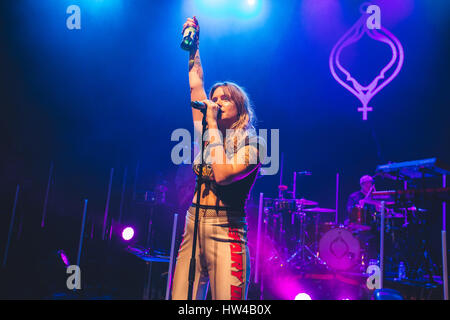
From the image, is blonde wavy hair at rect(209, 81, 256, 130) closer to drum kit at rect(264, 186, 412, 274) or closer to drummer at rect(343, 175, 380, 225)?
drum kit at rect(264, 186, 412, 274)

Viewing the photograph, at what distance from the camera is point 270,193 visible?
820cm

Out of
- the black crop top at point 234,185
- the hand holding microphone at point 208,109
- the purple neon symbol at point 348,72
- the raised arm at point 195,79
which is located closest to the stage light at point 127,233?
the raised arm at point 195,79

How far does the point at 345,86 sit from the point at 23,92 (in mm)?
5663

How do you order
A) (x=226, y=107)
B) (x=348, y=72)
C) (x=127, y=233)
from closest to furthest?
1. (x=226, y=107)
2. (x=127, y=233)
3. (x=348, y=72)

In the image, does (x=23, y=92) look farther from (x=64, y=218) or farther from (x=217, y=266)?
(x=217, y=266)

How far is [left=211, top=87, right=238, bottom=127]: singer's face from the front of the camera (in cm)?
188

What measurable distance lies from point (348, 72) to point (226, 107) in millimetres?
5321

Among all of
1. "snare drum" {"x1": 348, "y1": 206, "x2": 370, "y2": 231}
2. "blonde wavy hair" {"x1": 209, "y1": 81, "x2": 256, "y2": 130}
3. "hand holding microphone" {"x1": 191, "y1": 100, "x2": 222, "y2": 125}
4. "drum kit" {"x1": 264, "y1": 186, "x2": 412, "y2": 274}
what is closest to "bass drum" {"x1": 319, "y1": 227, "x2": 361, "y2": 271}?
"drum kit" {"x1": 264, "y1": 186, "x2": 412, "y2": 274}

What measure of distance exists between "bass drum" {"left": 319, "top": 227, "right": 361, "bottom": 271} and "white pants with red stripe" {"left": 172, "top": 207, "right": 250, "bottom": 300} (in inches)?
178

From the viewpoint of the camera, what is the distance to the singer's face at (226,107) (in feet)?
6.15

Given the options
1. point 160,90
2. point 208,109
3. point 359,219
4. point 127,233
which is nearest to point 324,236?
point 359,219

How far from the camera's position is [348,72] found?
20.9ft

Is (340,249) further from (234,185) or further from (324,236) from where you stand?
(234,185)
